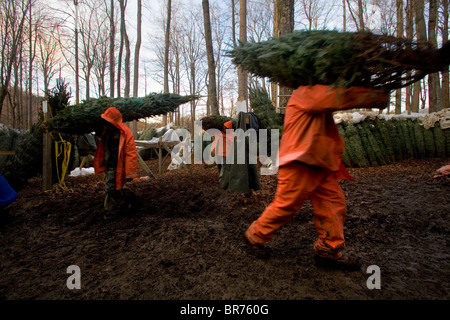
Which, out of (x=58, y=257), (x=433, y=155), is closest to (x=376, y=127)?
(x=433, y=155)

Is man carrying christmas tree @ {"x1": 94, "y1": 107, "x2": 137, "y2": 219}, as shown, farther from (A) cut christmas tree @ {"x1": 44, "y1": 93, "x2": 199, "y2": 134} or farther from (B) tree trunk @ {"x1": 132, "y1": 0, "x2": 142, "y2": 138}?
(B) tree trunk @ {"x1": 132, "y1": 0, "x2": 142, "y2": 138}

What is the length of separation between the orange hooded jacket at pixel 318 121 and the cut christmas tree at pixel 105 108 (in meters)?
2.76

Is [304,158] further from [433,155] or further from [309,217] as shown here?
[433,155]

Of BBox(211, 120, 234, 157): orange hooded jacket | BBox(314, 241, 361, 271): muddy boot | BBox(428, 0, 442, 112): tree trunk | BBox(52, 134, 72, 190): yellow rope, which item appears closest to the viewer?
BBox(314, 241, 361, 271): muddy boot

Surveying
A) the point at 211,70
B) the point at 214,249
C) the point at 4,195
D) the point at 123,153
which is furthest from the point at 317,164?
the point at 211,70

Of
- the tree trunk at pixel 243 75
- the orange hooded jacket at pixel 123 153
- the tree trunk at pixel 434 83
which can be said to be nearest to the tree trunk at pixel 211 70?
the tree trunk at pixel 243 75

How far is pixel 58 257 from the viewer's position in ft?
8.29

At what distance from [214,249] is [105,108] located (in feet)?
9.66

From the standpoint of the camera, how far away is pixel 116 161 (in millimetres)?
3850

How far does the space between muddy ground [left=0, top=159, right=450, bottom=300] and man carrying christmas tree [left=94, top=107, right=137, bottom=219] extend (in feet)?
0.85

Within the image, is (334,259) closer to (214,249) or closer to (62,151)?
(214,249)

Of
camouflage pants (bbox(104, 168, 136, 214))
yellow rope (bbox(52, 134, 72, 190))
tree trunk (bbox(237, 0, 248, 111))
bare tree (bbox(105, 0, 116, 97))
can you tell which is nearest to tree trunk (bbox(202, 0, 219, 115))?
tree trunk (bbox(237, 0, 248, 111))

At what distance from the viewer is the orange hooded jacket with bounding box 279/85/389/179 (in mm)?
1750

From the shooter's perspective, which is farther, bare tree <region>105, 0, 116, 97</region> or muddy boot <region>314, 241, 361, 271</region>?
bare tree <region>105, 0, 116, 97</region>
